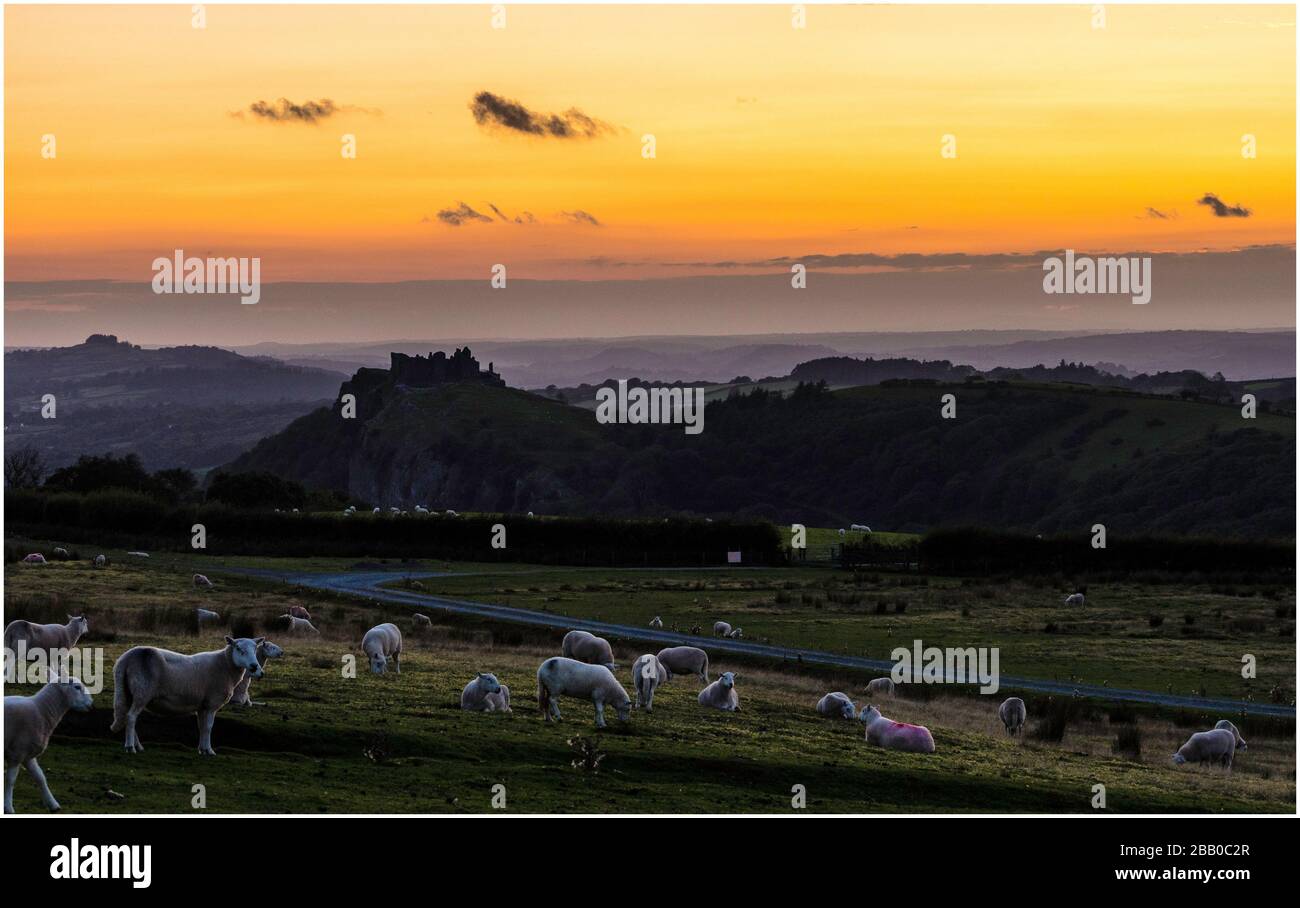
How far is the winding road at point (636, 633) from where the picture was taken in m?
44.1

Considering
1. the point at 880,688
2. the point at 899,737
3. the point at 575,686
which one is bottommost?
the point at 880,688

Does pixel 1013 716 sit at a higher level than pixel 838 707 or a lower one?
lower

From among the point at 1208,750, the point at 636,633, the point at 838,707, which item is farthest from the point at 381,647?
the point at 636,633

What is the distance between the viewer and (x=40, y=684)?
28.1 metres

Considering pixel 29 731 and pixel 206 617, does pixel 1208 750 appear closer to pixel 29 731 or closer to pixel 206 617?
pixel 29 731

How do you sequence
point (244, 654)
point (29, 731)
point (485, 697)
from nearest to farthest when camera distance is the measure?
point (29, 731) < point (244, 654) < point (485, 697)

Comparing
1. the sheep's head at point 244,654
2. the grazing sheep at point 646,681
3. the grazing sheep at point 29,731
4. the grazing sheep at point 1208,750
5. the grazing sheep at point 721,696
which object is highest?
the sheep's head at point 244,654

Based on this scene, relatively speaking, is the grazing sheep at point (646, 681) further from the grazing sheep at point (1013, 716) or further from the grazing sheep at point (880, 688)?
the grazing sheep at point (880, 688)

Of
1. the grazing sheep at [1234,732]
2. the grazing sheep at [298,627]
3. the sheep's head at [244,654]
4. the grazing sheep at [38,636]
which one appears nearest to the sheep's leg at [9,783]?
the sheep's head at [244,654]

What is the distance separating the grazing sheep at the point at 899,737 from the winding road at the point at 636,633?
50.2 ft

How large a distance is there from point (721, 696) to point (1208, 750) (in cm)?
1073

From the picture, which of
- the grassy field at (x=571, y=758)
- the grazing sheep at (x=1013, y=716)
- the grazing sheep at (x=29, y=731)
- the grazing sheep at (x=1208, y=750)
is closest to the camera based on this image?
the grazing sheep at (x=29, y=731)

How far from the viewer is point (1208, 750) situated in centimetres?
3312
